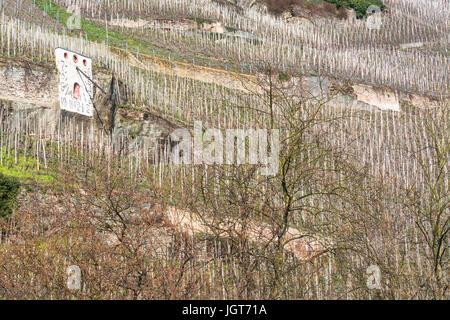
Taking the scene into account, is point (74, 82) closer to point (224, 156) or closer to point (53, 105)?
point (53, 105)

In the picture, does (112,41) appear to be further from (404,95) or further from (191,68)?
(404,95)

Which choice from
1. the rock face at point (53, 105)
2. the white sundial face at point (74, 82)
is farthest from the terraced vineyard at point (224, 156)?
the white sundial face at point (74, 82)

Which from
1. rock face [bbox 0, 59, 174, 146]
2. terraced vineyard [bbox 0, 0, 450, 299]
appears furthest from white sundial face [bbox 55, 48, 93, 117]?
terraced vineyard [bbox 0, 0, 450, 299]

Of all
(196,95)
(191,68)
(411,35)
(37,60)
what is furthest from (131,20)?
(411,35)

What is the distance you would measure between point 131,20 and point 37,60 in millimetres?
18897

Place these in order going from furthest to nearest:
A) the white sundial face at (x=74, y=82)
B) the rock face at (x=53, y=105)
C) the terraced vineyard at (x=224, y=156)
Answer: the white sundial face at (x=74, y=82)
the rock face at (x=53, y=105)
the terraced vineyard at (x=224, y=156)

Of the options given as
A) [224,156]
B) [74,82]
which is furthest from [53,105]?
[224,156]

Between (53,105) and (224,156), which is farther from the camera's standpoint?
(53,105)

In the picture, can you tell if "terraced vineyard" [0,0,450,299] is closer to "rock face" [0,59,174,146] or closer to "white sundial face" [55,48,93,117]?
"rock face" [0,59,174,146]

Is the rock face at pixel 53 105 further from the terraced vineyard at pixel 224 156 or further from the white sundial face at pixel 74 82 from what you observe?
the white sundial face at pixel 74 82

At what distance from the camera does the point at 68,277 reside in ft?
32.2

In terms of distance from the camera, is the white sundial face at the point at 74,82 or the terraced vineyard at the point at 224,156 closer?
the terraced vineyard at the point at 224,156

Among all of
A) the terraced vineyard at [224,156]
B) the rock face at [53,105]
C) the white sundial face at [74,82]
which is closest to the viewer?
the terraced vineyard at [224,156]
